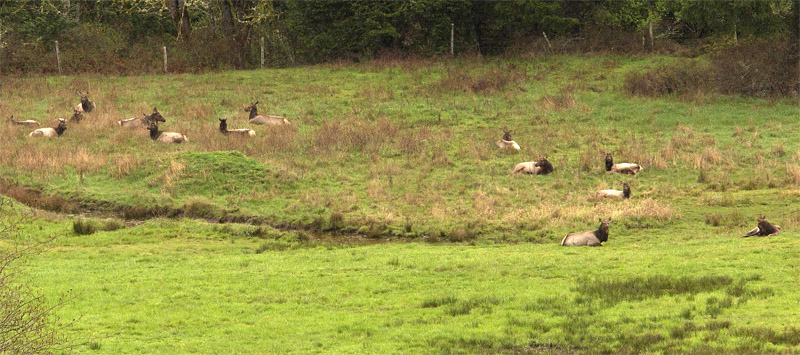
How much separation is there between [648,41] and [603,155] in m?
22.8

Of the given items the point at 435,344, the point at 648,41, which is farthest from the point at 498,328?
the point at 648,41

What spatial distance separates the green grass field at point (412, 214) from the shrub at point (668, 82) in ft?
2.79

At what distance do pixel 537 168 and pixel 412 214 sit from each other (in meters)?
5.60

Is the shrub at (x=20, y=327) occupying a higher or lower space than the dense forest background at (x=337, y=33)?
lower

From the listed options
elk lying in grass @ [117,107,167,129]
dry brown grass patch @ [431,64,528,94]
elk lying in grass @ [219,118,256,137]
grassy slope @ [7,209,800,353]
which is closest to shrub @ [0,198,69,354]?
grassy slope @ [7,209,800,353]

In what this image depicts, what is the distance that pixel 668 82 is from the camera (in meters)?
41.3

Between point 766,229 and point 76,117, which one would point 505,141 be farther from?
point 76,117

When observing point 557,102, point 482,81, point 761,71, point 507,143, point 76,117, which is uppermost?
point 761,71

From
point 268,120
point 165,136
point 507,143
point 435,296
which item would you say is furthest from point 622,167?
point 165,136

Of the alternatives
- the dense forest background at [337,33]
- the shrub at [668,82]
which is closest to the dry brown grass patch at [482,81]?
the shrub at [668,82]

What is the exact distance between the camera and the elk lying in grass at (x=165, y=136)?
1308 inches

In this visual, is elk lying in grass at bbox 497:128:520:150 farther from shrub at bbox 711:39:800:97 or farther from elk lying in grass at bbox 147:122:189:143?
shrub at bbox 711:39:800:97

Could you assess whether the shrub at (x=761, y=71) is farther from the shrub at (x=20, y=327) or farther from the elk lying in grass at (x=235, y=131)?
the shrub at (x=20, y=327)

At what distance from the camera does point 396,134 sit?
112 ft
